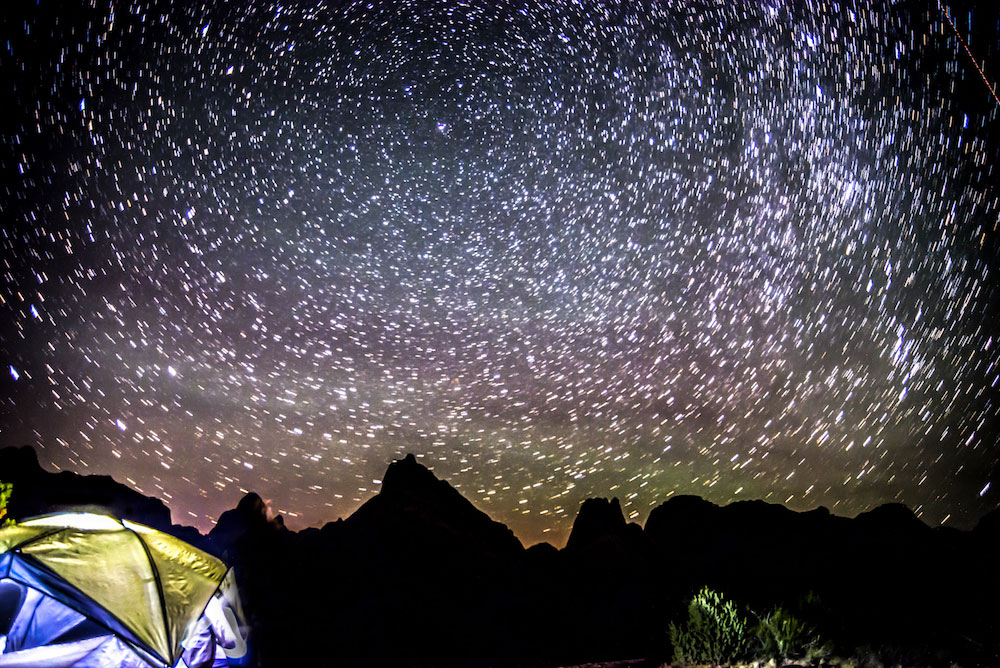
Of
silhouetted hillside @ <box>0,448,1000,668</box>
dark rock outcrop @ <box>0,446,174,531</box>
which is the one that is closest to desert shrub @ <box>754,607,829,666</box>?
silhouetted hillside @ <box>0,448,1000,668</box>

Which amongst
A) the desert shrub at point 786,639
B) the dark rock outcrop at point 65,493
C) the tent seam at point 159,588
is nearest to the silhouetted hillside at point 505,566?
the dark rock outcrop at point 65,493

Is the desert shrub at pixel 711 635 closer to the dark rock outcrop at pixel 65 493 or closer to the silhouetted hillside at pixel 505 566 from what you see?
the silhouetted hillside at pixel 505 566

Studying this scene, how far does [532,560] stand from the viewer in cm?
7269

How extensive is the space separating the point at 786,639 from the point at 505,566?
6056 cm

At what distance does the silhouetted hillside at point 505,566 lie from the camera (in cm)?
3756

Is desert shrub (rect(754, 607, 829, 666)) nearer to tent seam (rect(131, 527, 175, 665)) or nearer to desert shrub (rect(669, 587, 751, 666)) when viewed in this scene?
desert shrub (rect(669, 587, 751, 666))

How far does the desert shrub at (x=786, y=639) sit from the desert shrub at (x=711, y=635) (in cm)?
34

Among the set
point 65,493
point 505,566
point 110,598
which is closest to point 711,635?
point 110,598

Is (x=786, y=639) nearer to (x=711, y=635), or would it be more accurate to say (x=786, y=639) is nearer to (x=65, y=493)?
(x=711, y=635)

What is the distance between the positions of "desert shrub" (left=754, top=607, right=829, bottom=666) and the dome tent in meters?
9.92

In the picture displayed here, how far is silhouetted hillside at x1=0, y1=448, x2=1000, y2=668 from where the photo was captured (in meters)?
37.6

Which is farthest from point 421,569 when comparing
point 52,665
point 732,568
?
point 52,665

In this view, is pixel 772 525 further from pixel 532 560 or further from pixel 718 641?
pixel 718 641

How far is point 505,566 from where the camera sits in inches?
2509
